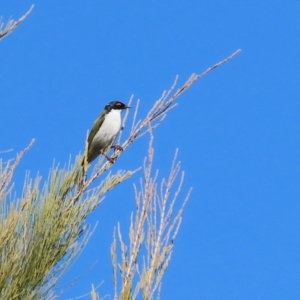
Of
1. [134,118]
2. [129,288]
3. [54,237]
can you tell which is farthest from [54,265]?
[134,118]

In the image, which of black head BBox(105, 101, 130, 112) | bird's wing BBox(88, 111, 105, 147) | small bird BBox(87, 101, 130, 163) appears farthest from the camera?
black head BBox(105, 101, 130, 112)

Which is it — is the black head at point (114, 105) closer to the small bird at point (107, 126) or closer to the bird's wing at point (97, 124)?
the small bird at point (107, 126)

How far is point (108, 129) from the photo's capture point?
7562 millimetres

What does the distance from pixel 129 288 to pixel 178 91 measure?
39.8 inches

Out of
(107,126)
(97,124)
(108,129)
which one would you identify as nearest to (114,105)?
(97,124)

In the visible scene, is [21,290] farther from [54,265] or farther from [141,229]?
[141,229]

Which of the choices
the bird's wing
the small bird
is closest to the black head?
the small bird

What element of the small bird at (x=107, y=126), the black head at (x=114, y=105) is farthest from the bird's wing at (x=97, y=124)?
the black head at (x=114, y=105)

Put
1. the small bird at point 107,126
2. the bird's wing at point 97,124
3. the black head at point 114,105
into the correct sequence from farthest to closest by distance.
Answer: the black head at point 114,105, the bird's wing at point 97,124, the small bird at point 107,126

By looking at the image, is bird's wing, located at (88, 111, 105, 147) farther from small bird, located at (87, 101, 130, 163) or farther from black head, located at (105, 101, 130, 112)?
black head, located at (105, 101, 130, 112)

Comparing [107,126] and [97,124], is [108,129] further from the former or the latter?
[97,124]

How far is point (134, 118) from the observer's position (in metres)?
3.73

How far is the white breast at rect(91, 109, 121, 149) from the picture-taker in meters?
6.97

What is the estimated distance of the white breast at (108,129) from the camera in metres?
6.97
